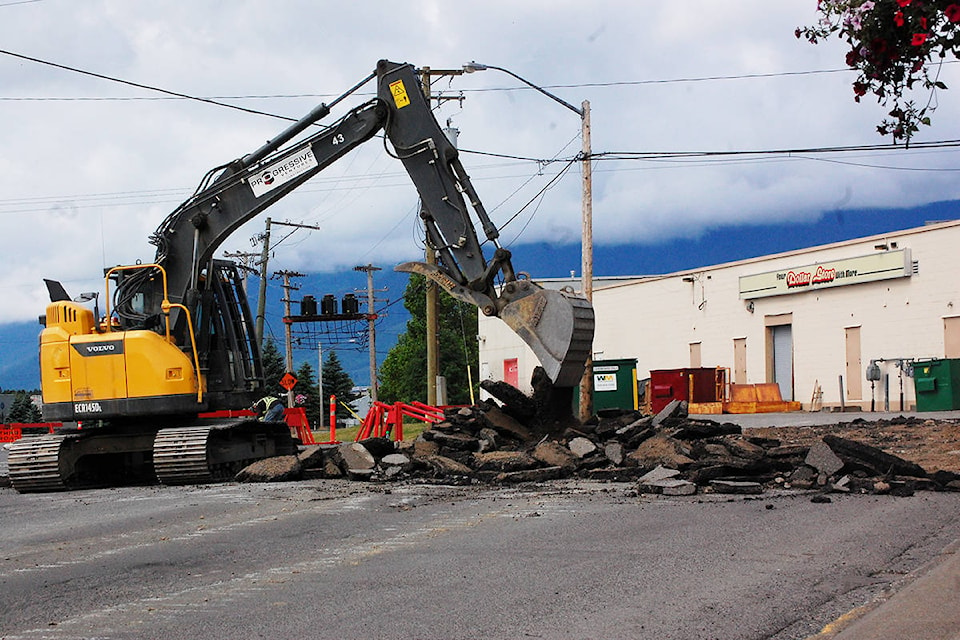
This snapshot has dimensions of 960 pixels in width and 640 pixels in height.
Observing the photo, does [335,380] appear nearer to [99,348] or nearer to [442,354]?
[442,354]

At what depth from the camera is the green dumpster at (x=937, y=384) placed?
3475 cm

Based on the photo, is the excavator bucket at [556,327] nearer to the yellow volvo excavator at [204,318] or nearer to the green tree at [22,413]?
the yellow volvo excavator at [204,318]

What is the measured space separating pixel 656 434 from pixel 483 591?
9490 millimetres

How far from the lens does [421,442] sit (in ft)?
56.4

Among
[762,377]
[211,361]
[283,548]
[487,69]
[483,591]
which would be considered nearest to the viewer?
[483,591]

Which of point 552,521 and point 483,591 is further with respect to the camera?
point 552,521

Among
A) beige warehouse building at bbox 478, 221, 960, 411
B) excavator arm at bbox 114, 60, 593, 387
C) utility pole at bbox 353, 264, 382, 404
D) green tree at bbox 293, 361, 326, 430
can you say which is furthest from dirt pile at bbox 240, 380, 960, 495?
green tree at bbox 293, 361, 326, 430

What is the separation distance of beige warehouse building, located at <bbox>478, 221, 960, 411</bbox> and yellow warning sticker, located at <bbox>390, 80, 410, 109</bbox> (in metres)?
26.1

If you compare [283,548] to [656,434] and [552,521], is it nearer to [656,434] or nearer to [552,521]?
[552,521]

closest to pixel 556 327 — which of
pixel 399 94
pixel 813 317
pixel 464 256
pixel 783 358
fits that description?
pixel 464 256

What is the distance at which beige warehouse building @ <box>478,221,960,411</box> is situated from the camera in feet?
126

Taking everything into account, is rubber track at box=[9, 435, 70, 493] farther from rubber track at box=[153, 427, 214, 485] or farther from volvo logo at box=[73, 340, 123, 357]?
rubber track at box=[153, 427, 214, 485]

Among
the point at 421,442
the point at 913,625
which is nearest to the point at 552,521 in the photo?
the point at 913,625

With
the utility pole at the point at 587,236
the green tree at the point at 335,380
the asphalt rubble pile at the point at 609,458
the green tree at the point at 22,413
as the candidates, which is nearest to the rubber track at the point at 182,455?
the asphalt rubble pile at the point at 609,458
